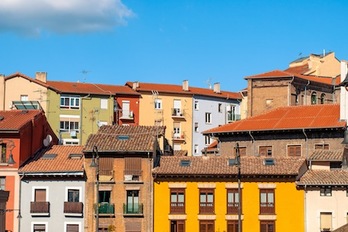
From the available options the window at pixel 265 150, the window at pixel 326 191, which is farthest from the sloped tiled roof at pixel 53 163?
the window at pixel 326 191

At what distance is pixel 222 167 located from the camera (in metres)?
62.5

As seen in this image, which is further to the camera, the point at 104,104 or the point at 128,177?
the point at 104,104

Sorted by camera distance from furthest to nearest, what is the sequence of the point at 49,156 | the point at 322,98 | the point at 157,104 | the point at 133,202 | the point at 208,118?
the point at 208,118
the point at 157,104
the point at 322,98
the point at 49,156
the point at 133,202

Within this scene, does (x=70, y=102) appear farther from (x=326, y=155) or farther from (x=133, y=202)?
(x=326, y=155)

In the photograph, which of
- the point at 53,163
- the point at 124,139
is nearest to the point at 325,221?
the point at 124,139

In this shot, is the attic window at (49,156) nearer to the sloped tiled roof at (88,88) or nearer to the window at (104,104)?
the sloped tiled roof at (88,88)

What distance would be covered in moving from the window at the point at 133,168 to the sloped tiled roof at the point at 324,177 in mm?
11406

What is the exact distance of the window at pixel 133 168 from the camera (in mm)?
62312

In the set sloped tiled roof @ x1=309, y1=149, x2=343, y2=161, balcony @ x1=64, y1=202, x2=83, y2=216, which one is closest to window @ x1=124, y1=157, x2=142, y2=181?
balcony @ x1=64, y1=202, x2=83, y2=216

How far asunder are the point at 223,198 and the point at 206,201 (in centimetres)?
123

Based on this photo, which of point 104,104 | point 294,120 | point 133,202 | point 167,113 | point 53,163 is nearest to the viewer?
point 133,202

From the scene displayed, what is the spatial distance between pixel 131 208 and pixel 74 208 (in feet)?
13.3

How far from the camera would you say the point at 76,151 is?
66.9m

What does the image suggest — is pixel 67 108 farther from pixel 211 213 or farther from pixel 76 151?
pixel 211 213
